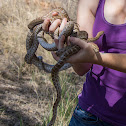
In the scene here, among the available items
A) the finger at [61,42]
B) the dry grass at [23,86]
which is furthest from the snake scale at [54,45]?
the dry grass at [23,86]

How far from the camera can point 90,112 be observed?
4.43ft

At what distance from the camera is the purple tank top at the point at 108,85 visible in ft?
4.05

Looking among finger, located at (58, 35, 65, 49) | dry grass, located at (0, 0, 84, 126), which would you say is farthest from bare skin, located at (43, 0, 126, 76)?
dry grass, located at (0, 0, 84, 126)

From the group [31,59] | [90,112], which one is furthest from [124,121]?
[31,59]

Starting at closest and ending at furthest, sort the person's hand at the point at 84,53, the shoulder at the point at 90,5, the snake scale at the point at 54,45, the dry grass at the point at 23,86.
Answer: the person's hand at the point at 84,53 < the snake scale at the point at 54,45 < the shoulder at the point at 90,5 < the dry grass at the point at 23,86

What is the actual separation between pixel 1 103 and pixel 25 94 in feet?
1.54

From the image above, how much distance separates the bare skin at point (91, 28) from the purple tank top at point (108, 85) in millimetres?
70

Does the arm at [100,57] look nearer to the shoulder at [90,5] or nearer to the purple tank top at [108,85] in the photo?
the purple tank top at [108,85]

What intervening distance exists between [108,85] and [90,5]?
0.66 metres

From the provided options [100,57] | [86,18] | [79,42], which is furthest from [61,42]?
[86,18]

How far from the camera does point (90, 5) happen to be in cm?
148

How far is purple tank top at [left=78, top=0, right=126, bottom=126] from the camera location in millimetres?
1234

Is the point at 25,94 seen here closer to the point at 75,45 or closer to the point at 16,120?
the point at 16,120

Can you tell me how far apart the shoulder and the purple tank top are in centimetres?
7
